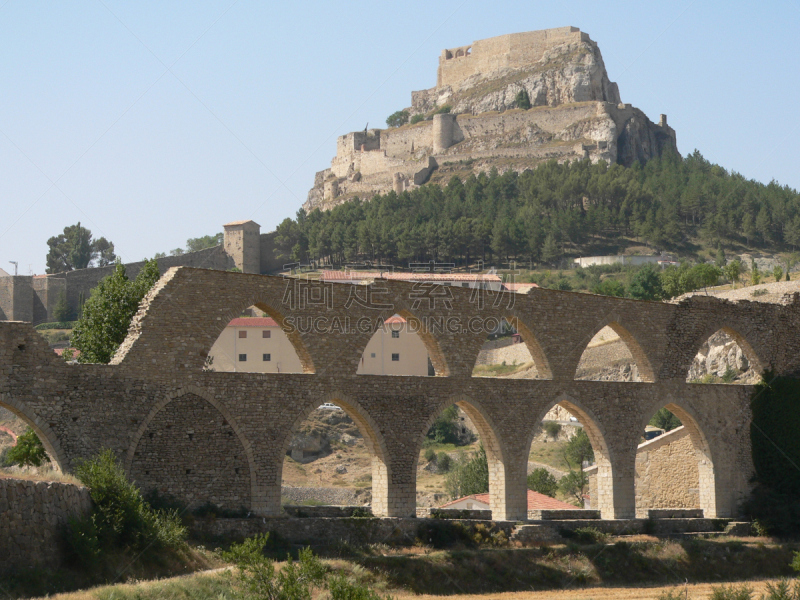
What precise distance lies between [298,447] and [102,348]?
21.1 metres

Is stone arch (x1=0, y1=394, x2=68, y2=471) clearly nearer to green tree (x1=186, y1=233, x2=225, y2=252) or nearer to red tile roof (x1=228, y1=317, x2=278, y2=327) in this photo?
red tile roof (x1=228, y1=317, x2=278, y2=327)

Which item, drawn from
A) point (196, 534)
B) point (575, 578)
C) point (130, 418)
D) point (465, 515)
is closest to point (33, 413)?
point (130, 418)

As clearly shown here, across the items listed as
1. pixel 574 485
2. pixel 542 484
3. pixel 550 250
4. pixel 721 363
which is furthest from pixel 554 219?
pixel 542 484

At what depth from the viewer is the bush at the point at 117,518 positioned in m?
14.3

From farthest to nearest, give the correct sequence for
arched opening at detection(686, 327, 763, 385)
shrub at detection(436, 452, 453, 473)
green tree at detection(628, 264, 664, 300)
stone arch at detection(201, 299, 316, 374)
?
green tree at detection(628, 264, 664, 300)
shrub at detection(436, 452, 453, 473)
arched opening at detection(686, 327, 763, 385)
stone arch at detection(201, 299, 316, 374)

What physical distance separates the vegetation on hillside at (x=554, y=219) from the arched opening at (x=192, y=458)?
61704mm

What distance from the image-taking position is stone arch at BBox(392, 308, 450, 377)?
826 inches

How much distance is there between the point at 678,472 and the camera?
26.2 m

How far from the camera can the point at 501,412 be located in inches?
853

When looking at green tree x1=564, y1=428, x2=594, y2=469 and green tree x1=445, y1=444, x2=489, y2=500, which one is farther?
green tree x1=564, y1=428, x2=594, y2=469

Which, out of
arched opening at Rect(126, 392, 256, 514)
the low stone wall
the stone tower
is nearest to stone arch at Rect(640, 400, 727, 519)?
arched opening at Rect(126, 392, 256, 514)

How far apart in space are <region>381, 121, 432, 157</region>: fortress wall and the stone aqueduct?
8636cm

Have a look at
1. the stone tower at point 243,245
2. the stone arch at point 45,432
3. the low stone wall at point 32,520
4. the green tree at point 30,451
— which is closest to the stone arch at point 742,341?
the stone arch at point 45,432

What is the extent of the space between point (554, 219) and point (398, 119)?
53.6 meters
